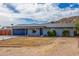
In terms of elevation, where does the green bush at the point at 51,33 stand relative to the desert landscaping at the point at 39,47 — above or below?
above

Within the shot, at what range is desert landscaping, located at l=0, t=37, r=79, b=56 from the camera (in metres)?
11.5

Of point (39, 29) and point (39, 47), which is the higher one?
point (39, 29)

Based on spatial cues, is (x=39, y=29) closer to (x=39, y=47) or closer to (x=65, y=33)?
(x=39, y=47)

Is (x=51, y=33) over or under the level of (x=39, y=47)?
over

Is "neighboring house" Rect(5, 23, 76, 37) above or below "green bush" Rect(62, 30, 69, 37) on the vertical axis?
above

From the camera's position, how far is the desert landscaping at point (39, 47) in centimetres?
1147

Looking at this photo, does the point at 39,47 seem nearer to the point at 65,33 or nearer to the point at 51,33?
the point at 51,33

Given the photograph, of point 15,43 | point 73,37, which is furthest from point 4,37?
point 73,37

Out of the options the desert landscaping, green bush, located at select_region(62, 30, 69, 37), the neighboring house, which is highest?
the neighboring house

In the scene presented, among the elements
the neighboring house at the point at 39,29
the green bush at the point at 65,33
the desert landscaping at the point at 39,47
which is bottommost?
the desert landscaping at the point at 39,47

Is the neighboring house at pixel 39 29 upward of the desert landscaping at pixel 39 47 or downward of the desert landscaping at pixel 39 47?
upward

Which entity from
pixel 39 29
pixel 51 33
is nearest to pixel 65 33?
pixel 51 33

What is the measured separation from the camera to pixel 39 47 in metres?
11.5

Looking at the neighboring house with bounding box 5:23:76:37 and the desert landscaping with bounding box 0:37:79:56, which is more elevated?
the neighboring house with bounding box 5:23:76:37
